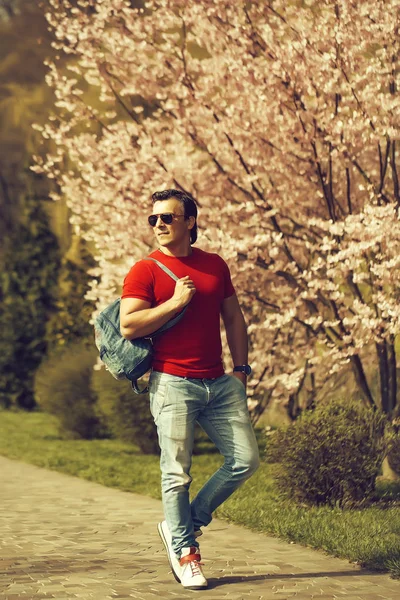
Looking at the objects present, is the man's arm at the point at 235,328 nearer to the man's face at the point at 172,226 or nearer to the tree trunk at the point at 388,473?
the man's face at the point at 172,226

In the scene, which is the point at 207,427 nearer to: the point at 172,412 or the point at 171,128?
the point at 172,412

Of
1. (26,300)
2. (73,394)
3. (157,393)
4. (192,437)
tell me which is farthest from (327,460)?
(26,300)

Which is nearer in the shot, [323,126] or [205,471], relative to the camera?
[323,126]

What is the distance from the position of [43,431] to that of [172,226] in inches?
530

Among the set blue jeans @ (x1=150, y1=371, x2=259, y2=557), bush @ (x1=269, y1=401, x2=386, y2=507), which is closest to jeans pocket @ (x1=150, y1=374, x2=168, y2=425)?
blue jeans @ (x1=150, y1=371, x2=259, y2=557)

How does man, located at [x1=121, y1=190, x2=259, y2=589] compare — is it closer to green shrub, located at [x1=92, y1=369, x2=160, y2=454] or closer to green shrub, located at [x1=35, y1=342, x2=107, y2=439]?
green shrub, located at [x1=92, y1=369, x2=160, y2=454]

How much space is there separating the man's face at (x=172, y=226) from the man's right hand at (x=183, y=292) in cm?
30

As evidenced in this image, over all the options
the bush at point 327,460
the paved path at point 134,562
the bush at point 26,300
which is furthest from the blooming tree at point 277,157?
the bush at point 26,300

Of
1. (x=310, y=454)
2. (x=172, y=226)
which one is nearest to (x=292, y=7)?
(x=310, y=454)

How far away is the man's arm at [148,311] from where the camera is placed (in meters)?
6.13

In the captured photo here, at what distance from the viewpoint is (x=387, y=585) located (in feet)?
21.0

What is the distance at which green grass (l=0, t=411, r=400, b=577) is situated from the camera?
7.45 metres

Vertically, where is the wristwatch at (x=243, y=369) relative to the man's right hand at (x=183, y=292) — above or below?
below

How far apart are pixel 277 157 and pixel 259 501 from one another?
3.76 m
